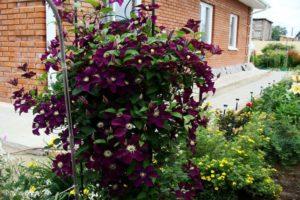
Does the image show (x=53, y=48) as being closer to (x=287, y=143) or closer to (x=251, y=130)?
(x=251, y=130)

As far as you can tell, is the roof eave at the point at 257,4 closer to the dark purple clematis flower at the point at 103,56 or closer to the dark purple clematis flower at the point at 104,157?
the dark purple clematis flower at the point at 103,56

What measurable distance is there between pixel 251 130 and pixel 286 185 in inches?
30.7

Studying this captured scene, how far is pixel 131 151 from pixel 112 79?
1.21 feet

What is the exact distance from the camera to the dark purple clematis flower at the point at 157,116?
6.15ft

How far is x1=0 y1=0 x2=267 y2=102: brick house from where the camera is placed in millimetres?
5309

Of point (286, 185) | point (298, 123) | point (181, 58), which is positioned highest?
point (181, 58)

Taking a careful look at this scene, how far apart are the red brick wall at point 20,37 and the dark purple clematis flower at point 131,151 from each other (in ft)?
12.3

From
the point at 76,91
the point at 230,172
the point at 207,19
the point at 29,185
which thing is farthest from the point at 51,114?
the point at 207,19

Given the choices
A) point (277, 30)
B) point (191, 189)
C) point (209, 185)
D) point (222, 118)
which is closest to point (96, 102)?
point (191, 189)

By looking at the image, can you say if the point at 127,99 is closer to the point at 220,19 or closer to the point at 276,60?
the point at 220,19

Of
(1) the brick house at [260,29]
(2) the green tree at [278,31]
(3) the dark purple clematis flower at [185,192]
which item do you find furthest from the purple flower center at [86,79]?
(2) the green tree at [278,31]

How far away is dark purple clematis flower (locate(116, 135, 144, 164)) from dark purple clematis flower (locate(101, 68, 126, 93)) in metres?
0.26

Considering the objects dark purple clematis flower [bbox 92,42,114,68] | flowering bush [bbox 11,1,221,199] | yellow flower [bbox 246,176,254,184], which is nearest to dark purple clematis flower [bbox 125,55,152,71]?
flowering bush [bbox 11,1,221,199]

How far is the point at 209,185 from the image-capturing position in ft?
10.9
